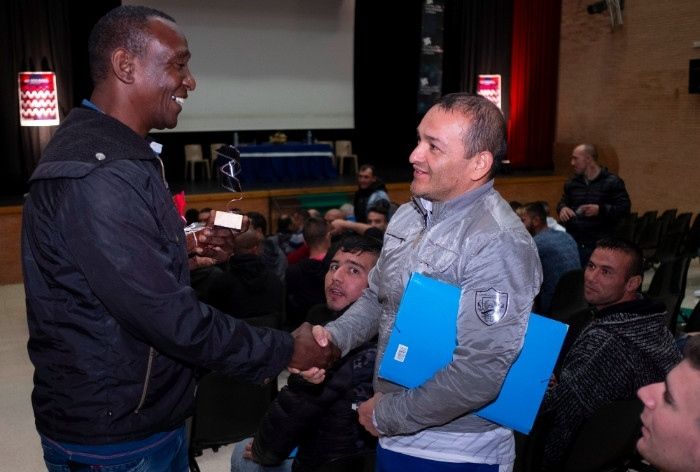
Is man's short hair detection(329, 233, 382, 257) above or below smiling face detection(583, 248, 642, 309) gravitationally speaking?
above

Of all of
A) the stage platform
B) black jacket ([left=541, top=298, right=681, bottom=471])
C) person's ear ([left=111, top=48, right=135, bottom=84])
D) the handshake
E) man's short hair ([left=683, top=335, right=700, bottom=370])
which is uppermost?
person's ear ([left=111, top=48, right=135, bottom=84])

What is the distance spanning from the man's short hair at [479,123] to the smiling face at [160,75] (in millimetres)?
637

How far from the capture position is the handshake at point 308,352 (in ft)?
6.34

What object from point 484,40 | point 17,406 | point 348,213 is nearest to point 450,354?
point 17,406

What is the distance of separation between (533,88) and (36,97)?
8693mm

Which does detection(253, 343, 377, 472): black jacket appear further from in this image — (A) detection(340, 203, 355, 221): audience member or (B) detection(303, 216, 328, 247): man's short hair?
(A) detection(340, 203, 355, 221): audience member

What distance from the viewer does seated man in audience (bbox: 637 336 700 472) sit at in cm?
131

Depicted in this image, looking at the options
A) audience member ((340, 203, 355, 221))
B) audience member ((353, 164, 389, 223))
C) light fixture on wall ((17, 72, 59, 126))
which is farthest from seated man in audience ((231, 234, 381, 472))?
light fixture on wall ((17, 72, 59, 126))

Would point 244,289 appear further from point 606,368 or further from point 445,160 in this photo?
point 445,160

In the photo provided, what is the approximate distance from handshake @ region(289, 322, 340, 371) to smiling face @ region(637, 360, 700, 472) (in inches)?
34.4

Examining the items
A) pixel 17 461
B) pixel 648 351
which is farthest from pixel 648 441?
pixel 17 461

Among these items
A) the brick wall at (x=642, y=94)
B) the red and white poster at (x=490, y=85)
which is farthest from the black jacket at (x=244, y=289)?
the red and white poster at (x=490, y=85)

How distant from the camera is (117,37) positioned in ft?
5.49

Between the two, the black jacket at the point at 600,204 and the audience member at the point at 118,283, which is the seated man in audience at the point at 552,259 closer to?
the black jacket at the point at 600,204
